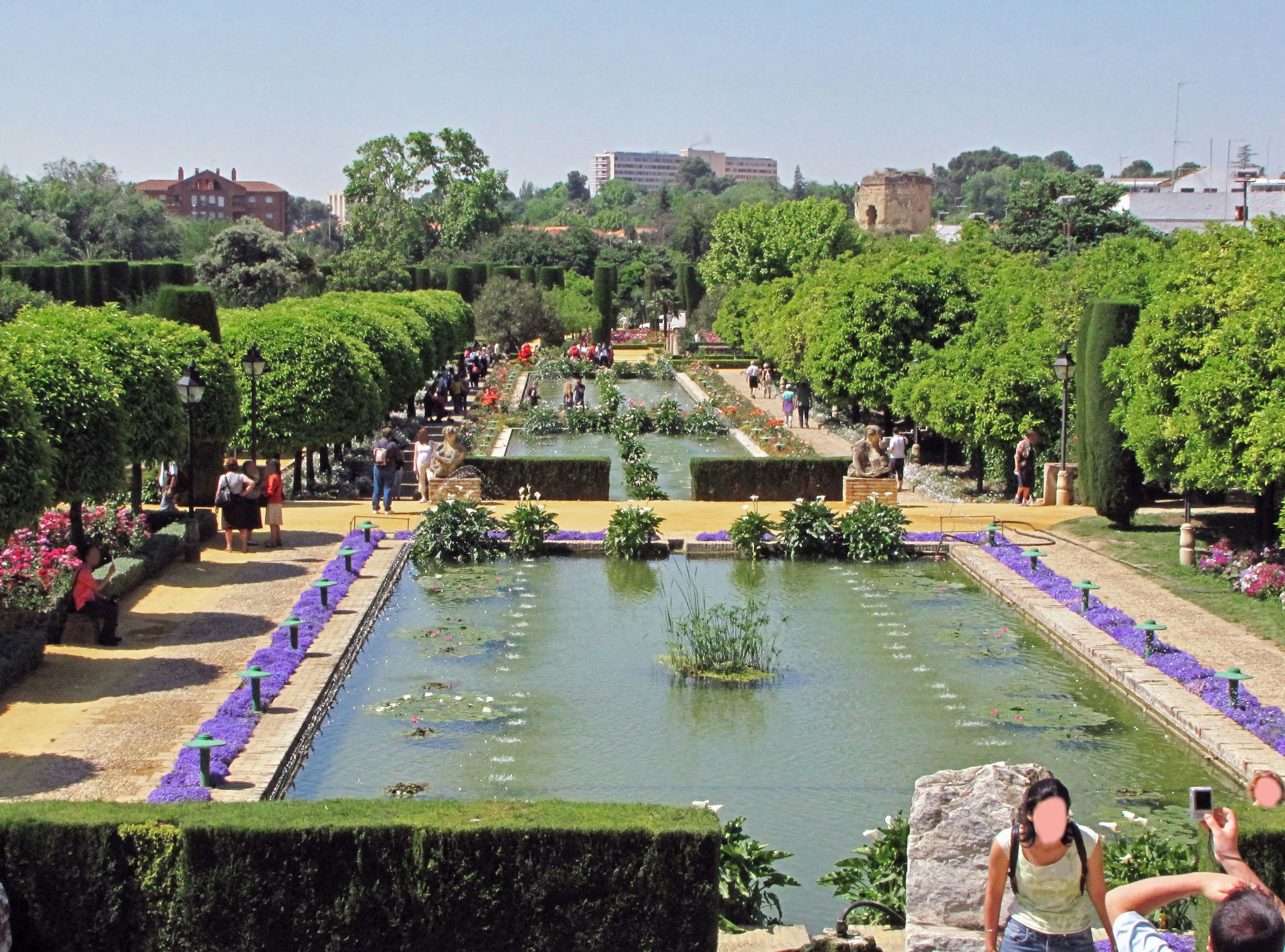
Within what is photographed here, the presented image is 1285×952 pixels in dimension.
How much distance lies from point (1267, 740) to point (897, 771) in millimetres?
2401

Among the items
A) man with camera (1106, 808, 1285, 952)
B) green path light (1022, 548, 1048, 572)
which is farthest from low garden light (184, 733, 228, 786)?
green path light (1022, 548, 1048, 572)

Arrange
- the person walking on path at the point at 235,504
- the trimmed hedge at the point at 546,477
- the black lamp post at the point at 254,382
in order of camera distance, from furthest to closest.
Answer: the trimmed hedge at the point at 546,477
the black lamp post at the point at 254,382
the person walking on path at the point at 235,504

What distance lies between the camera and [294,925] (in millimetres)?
6566

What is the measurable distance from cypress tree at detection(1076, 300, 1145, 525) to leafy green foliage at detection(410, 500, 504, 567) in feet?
24.0

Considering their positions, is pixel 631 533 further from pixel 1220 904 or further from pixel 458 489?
pixel 1220 904

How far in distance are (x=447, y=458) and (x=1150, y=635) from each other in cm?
1058

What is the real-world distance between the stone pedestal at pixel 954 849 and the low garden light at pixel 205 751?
4.33 meters

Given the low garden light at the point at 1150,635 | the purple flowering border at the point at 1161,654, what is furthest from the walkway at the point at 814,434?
the low garden light at the point at 1150,635

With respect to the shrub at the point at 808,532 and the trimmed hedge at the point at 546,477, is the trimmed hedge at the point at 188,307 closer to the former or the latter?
the trimmed hedge at the point at 546,477

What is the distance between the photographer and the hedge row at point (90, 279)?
48094mm

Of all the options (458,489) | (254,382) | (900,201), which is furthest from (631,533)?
(900,201)

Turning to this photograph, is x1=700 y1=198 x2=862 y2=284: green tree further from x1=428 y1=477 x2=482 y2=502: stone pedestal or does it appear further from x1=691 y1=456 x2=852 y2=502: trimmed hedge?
x1=428 y1=477 x2=482 y2=502: stone pedestal

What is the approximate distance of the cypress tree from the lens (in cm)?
1856

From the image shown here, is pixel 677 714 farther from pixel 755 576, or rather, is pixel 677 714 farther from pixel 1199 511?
pixel 1199 511
